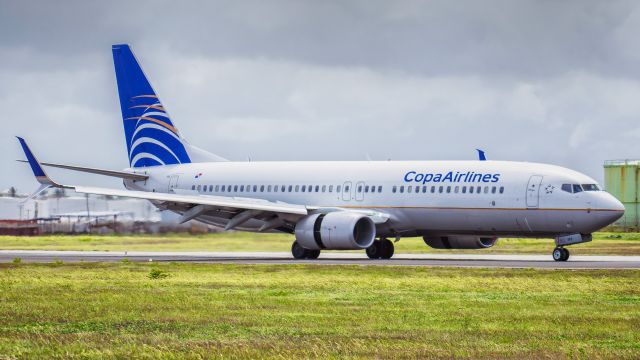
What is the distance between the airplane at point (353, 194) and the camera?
41.3m

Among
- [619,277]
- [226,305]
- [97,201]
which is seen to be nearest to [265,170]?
[619,277]

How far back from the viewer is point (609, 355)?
53.2 feet

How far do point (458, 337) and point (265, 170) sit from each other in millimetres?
33056

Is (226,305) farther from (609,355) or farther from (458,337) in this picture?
(609,355)

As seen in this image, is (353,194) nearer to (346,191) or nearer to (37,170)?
(346,191)

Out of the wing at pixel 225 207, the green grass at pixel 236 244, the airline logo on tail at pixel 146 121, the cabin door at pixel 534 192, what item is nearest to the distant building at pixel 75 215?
the green grass at pixel 236 244

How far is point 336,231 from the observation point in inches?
1715

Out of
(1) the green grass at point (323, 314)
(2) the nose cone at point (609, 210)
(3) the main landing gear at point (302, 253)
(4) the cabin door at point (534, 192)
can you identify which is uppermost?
(4) the cabin door at point (534, 192)

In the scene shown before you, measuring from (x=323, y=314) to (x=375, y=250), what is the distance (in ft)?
82.7

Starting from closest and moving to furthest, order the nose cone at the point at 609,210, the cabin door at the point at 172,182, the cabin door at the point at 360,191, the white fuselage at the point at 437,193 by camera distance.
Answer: the nose cone at the point at 609,210, the white fuselage at the point at 437,193, the cabin door at the point at 360,191, the cabin door at the point at 172,182

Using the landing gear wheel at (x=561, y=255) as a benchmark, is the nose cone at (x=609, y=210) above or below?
above

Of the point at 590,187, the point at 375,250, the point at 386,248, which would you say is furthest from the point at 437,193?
the point at 590,187

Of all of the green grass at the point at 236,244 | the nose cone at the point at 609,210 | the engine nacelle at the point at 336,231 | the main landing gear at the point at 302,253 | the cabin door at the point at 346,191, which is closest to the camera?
the nose cone at the point at 609,210

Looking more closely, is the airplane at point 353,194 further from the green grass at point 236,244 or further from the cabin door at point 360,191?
the green grass at point 236,244
